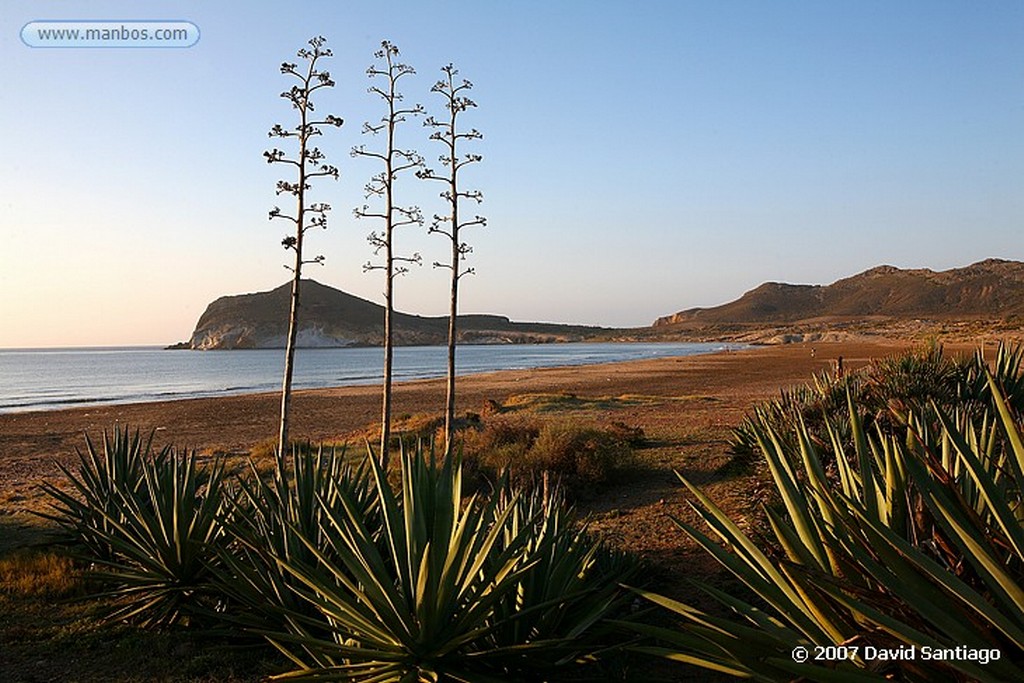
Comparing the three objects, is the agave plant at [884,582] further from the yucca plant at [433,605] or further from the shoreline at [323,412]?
the shoreline at [323,412]

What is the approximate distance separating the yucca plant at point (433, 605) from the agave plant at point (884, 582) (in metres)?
1.01

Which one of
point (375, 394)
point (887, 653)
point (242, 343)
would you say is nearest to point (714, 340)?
point (242, 343)

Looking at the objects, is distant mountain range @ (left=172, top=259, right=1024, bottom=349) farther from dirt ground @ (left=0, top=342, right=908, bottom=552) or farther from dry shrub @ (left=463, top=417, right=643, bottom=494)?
dry shrub @ (left=463, top=417, right=643, bottom=494)

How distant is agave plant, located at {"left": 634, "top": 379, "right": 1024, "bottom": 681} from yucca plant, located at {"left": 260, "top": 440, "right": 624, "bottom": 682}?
3.30ft

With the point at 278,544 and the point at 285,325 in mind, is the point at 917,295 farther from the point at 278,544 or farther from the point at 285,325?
the point at 278,544

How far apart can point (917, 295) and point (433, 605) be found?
166 meters

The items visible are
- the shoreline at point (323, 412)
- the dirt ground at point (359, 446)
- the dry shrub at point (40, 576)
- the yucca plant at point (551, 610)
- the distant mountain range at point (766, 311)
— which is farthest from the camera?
the distant mountain range at point (766, 311)

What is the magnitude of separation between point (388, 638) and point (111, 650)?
2854 mm

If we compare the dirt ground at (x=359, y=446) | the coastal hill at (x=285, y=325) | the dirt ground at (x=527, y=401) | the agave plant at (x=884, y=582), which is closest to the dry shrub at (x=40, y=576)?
the dirt ground at (x=359, y=446)

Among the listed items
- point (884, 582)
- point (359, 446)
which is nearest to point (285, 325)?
point (359, 446)

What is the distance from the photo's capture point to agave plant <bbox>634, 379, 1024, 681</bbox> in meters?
1.94

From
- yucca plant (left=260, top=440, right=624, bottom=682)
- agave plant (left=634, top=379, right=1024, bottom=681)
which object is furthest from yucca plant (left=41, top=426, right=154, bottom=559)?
agave plant (left=634, top=379, right=1024, bottom=681)

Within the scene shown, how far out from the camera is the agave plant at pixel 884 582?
6.36 ft

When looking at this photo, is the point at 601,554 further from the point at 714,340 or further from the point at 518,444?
the point at 714,340
